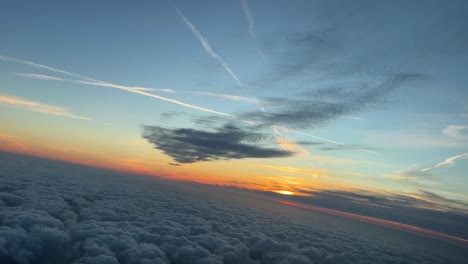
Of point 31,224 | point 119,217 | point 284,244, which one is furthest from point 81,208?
point 284,244

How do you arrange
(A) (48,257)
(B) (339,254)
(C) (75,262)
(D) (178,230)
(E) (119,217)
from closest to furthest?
(C) (75,262), (A) (48,257), (D) (178,230), (E) (119,217), (B) (339,254)

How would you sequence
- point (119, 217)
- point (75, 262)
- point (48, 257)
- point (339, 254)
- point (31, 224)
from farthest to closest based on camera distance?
point (339, 254) → point (119, 217) → point (31, 224) → point (48, 257) → point (75, 262)

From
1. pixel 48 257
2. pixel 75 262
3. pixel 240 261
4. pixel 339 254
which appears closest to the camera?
pixel 75 262

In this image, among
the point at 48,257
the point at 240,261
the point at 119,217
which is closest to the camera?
the point at 48,257

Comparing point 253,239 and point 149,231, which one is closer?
point 149,231

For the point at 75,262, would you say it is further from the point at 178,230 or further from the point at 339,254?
the point at 339,254

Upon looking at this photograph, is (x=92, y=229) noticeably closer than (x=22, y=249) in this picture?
No

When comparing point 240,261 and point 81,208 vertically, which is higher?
point 81,208

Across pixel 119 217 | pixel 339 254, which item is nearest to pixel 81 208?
pixel 119 217

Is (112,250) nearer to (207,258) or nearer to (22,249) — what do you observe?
(22,249)
